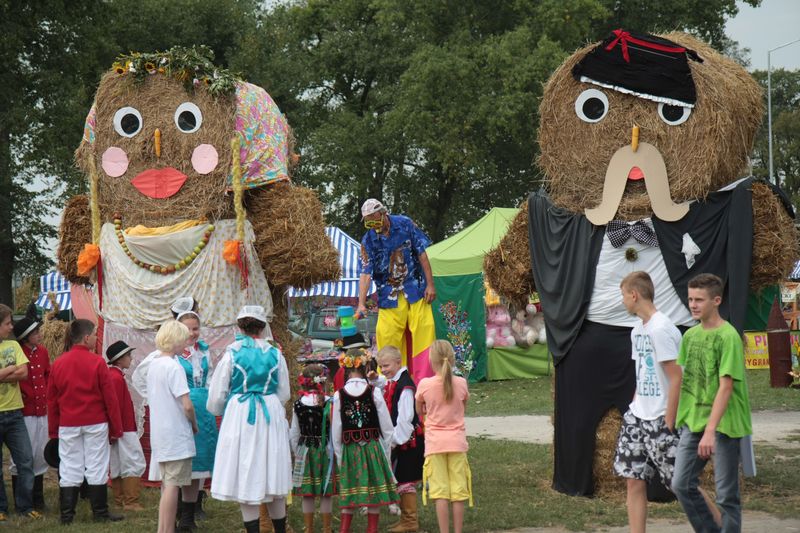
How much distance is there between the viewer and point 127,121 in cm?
901

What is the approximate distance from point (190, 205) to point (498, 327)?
10.8 m

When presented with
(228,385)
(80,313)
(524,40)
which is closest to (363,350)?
(228,385)

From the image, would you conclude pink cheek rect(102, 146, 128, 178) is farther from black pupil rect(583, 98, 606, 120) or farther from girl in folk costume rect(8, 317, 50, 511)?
black pupil rect(583, 98, 606, 120)

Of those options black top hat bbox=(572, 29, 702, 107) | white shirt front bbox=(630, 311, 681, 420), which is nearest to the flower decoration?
black top hat bbox=(572, 29, 702, 107)

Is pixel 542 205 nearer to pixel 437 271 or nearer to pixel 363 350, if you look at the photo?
pixel 363 350

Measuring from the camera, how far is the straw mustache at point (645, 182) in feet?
25.0

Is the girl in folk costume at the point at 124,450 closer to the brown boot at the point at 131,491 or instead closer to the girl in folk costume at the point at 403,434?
the brown boot at the point at 131,491

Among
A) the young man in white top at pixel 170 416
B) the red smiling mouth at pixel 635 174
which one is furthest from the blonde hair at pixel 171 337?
the red smiling mouth at pixel 635 174

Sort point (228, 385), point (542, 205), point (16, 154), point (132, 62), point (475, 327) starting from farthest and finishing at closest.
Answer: point (16, 154)
point (475, 327)
point (132, 62)
point (542, 205)
point (228, 385)

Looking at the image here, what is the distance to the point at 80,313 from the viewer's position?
11141 mm

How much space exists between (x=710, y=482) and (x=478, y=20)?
941 inches

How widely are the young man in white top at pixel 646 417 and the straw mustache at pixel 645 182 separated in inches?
76.3

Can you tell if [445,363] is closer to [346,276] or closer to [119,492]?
[119,492]

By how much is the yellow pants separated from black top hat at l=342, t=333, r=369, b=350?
990 millimetres
